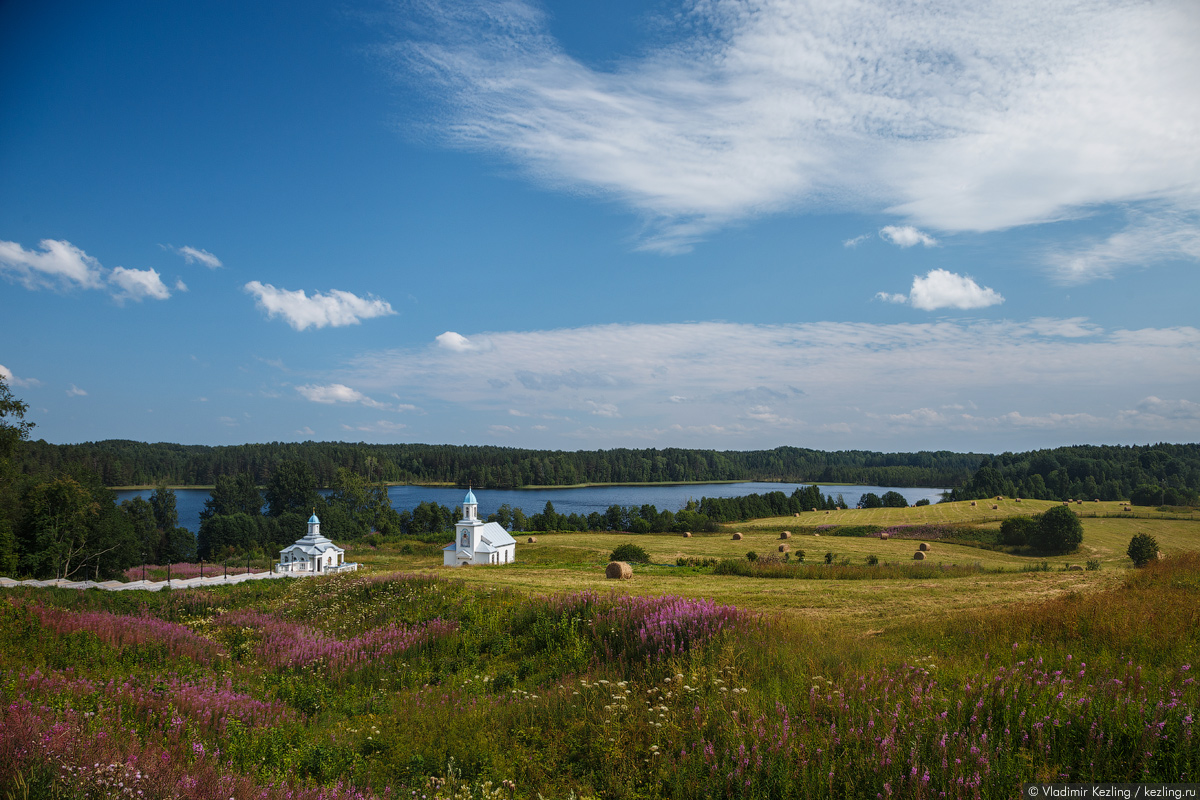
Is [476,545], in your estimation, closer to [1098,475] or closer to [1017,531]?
[1017,531]

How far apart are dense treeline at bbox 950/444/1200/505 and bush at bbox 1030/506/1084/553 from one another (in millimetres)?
50839

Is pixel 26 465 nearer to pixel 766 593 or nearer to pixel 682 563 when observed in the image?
pixel 682 563

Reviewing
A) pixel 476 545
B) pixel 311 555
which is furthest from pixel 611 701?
pixel 311 555

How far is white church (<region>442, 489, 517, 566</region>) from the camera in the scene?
47594 millimetres

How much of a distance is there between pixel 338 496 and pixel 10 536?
55030 mm

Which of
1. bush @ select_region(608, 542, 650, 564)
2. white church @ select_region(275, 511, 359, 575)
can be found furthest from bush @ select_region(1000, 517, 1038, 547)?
white church @ select_region(275, 511, 359, 575)

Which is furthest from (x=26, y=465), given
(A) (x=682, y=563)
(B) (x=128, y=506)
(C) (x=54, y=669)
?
(C) (x=54, y=669)

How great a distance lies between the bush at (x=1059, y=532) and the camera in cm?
4034

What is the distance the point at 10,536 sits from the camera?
4034cm

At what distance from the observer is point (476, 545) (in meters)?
48.1

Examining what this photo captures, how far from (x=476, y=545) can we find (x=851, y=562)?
28.1 meters

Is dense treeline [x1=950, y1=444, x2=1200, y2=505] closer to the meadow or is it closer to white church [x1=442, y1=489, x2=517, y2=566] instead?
white church [x1=442, y1=489, x2=517, y2=566]

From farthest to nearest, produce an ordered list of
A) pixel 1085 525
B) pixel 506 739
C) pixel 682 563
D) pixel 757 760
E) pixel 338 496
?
pixel 338 496 → pixel 1085 525 → pixel 682 563 → pixel 506 739 → pixel 757 760

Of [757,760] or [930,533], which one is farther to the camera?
[930,533]
